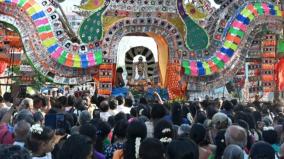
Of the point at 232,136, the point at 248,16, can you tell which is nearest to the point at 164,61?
the point at 248,16

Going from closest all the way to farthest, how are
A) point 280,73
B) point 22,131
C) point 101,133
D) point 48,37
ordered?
point 22,131 → point 101,133 → point 48,37 → point 280,73

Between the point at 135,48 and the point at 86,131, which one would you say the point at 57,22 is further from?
the point at 86,131

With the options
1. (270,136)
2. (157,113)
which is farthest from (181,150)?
(157,113)

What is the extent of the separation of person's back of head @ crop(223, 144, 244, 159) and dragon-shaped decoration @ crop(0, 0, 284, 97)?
11442mm

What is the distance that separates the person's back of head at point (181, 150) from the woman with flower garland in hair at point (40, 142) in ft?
3.41

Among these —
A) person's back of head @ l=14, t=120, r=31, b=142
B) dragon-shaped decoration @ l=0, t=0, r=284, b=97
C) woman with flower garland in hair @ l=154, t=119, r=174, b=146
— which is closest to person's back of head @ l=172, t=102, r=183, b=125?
woman with flower garland in hair @ l=154, t=119, r=174, b=146

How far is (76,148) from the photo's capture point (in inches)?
162

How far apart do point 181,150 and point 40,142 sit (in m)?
1.20

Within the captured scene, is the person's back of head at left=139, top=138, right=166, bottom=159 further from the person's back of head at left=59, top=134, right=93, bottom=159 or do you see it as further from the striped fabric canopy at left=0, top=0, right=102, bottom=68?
the striped fabric canopy at left=0, top=0, right=102, bottom=68

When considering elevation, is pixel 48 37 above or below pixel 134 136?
above

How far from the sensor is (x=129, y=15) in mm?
16797

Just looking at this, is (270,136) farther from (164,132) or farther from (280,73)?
(280,73)

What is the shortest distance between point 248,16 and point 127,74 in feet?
14.3

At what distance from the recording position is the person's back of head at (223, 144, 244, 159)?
16.1 ft
